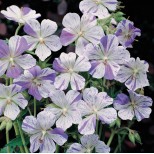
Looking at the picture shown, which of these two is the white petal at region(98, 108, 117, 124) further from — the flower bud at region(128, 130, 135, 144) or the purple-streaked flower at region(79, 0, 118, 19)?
the purple-streaked flower at region(79, 0, 118, 19)

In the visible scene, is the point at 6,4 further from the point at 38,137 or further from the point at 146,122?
the point at 38,137

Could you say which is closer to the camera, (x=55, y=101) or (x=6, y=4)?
(x=55, y=101)

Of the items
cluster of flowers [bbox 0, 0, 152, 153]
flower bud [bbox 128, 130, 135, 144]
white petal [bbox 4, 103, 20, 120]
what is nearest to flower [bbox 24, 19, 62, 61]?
cluster of flowers [bbox 0, 0, 152, 153]

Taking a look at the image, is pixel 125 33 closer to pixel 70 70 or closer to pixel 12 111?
pixel 70 70

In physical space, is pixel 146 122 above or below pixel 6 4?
below

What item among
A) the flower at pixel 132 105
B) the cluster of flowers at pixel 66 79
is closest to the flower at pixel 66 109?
the cluster of flowers at pixel 66 79

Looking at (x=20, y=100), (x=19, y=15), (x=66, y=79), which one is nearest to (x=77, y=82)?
(x=66, y=79)

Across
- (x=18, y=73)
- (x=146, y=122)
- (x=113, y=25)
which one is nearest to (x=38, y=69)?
(x=18, y=73)
